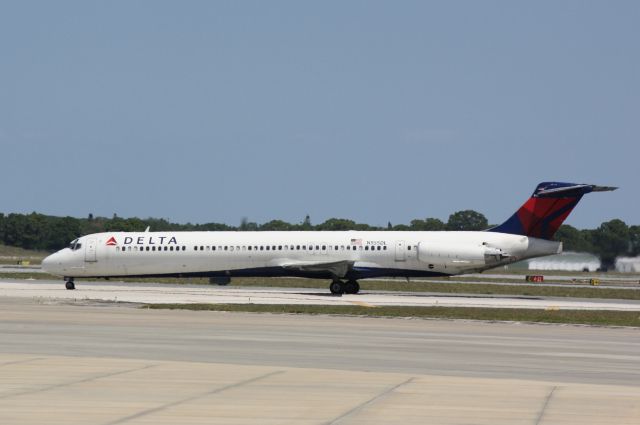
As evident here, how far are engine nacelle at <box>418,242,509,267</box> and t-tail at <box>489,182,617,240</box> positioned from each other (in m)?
1.62

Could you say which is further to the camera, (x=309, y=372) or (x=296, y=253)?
(x=296, y=253)

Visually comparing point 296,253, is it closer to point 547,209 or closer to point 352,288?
point 352,288

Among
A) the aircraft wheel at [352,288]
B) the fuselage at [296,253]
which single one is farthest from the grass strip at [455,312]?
the aircraft wheel at [352,288]

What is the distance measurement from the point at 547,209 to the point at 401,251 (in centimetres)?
A: 722

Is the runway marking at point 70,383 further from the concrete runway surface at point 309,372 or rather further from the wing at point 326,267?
the wing at point 326,267

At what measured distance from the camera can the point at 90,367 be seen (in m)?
18.8

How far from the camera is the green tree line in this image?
272 feet

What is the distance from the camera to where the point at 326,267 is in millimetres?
51500

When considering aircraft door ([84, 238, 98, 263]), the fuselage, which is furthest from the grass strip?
aircraft door ([84, 238, 98, 263])

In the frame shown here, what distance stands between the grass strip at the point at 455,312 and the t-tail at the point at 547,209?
11124 mm

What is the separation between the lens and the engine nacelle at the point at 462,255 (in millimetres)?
49562

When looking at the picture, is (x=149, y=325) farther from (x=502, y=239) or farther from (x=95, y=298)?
(x=502, y=239)

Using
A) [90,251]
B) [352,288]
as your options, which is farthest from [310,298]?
[90,251]

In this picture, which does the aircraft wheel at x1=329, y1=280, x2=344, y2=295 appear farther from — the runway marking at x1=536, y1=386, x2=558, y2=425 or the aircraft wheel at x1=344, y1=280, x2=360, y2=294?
the runway marking at x1=536, y1=386, x2=558, y2=425
